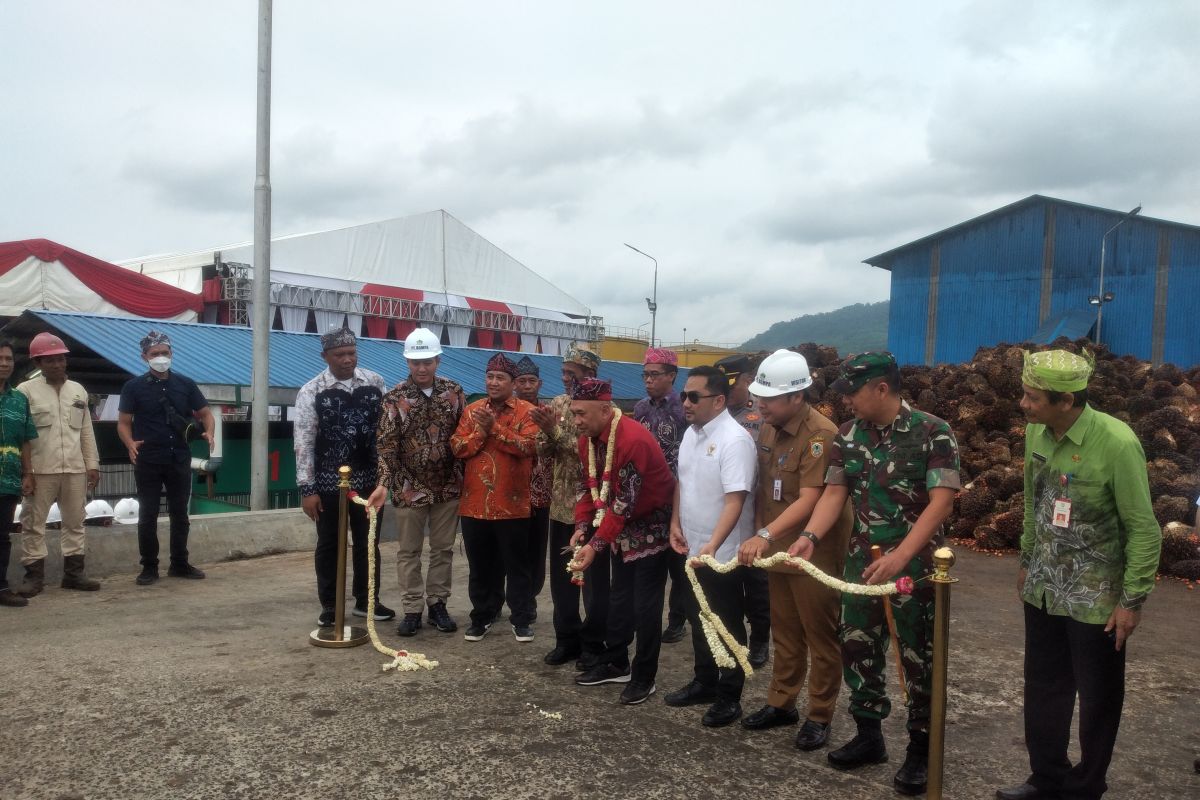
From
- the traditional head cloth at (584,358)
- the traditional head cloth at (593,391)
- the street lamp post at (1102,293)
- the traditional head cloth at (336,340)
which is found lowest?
the traditional head cloth at (593,391)

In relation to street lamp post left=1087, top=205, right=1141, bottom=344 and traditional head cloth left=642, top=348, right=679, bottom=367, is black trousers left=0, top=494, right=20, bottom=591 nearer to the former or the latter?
traditional head cloth left=642, top=348, right=679, bottom=367

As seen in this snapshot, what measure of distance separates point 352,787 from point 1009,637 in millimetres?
4693

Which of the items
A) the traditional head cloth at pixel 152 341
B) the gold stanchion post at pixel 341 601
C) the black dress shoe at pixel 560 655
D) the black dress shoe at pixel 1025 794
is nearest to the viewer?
the black dress shoe at pixel 1025 794

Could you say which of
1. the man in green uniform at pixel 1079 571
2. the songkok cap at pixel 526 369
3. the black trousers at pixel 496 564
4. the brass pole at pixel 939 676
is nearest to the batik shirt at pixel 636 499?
the black trousers at pixel 496 564

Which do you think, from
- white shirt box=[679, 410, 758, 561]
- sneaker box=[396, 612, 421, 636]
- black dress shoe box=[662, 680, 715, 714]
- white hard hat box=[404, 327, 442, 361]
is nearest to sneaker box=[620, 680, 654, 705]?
black dress shoe box=[662, 680, 715, 714]

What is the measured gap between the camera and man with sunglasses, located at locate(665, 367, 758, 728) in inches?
172

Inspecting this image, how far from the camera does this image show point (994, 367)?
12.9m

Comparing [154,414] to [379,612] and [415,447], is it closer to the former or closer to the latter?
[379,612]

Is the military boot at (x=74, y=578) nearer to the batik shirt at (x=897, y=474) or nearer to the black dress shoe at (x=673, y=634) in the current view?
the black dress shoe at (x=673, y=634)

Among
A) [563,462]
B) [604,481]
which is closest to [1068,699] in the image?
[604,481]

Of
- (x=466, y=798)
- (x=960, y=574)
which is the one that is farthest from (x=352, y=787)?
(x=960, y=574)

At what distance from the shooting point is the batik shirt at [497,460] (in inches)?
228

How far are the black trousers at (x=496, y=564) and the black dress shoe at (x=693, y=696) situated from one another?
1530mm

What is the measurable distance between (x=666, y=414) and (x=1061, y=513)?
2996mm
